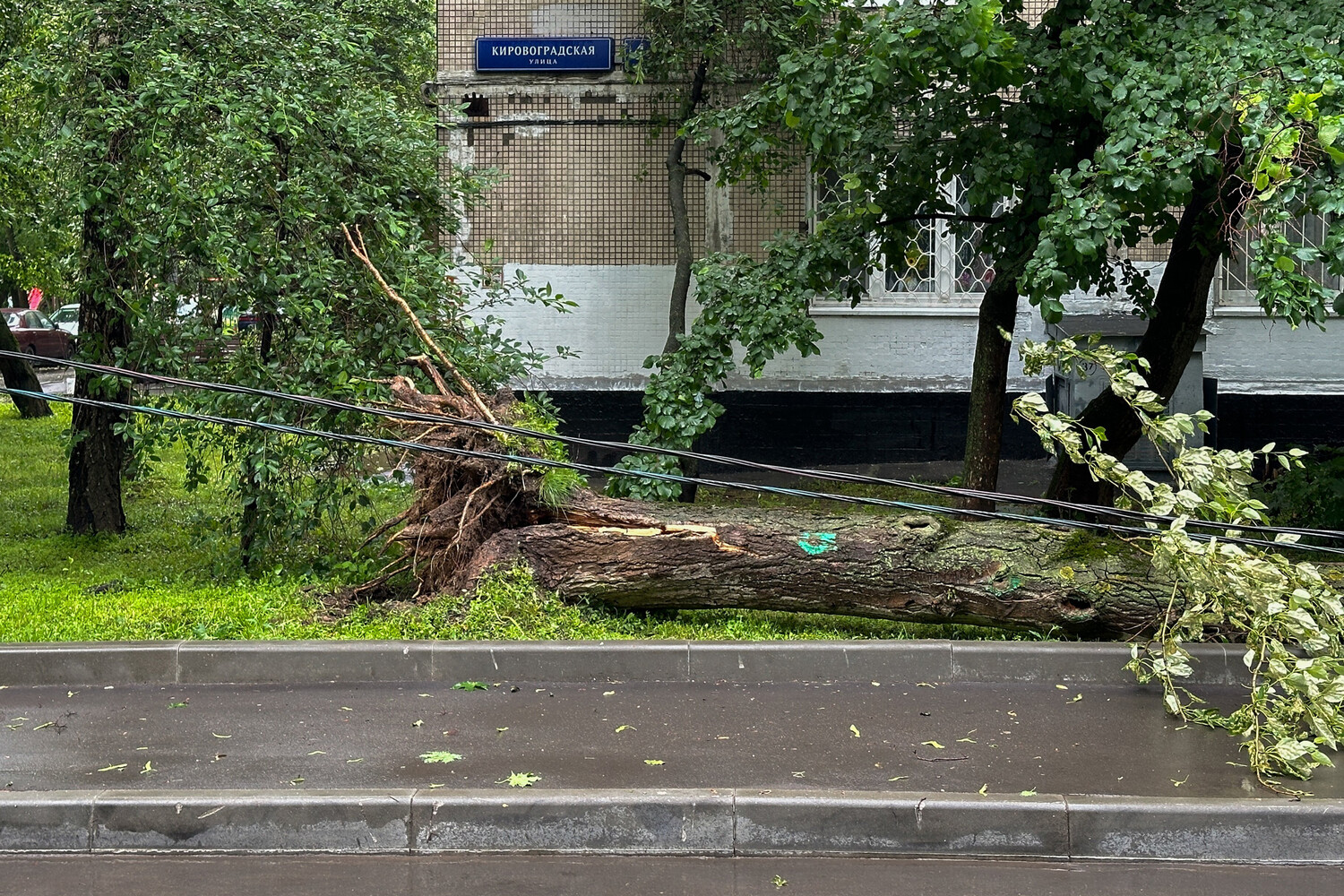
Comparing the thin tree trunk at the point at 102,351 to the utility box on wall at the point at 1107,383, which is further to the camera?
the utility box on wall at the point at 1107,383

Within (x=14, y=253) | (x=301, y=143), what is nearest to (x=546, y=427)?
(x=301, y=143)

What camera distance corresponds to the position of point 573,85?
13.5 metres

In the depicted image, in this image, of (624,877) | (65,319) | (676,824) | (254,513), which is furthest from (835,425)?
(65,319)

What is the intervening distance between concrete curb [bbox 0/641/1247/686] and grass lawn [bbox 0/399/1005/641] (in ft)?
1.05

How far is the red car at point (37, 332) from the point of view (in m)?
31.5

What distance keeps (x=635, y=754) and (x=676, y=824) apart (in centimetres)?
75

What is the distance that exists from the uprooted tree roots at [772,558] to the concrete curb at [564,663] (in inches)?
14.5

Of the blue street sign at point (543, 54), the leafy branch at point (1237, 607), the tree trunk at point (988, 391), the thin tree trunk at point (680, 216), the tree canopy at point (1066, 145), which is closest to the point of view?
the leafy branch at point (1237, 607)

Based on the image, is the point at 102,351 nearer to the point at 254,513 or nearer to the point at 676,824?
the point at 254,513

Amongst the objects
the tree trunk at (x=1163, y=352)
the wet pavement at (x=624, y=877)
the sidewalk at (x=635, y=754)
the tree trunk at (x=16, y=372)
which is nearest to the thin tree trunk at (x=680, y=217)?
the tree trunk at (x=1163, y=352)

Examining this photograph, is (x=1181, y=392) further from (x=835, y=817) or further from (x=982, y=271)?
(x=835, y=817)

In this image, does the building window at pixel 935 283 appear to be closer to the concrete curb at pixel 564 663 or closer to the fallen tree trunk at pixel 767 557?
the fallen tree trunk at pixel 767 557

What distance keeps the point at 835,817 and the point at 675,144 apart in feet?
30.1

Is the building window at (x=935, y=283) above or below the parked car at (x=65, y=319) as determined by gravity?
above
